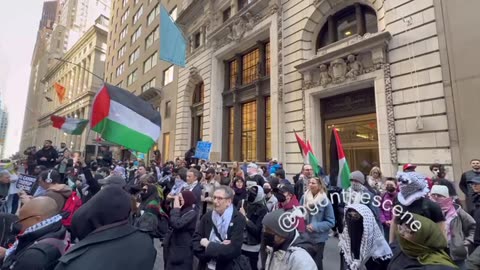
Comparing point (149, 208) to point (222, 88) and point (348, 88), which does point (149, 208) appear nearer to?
point (348, 88)

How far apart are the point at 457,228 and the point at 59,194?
6.10 metres

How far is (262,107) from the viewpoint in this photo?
51.9ft

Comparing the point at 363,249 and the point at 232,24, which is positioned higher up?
the point at 232,24

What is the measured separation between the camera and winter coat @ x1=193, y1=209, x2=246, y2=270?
3.06 m

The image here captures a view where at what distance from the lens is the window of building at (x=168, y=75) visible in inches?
1023

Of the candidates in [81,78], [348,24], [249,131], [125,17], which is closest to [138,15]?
[125,17]

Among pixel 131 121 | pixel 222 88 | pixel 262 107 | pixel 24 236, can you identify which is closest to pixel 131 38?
pixel 222 88

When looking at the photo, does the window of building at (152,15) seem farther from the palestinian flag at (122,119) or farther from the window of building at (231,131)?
A: the palestinian flag at (122,119)

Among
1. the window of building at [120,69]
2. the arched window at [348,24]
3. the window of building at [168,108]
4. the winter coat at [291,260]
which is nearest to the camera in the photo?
the winter coat at [291,260]

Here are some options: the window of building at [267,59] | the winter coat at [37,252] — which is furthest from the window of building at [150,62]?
the winter coat at [37,252]

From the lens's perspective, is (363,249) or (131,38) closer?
(363,249)

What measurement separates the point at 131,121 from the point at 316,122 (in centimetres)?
936

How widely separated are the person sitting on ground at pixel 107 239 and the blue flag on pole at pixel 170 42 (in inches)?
490

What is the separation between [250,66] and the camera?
17.6 m
